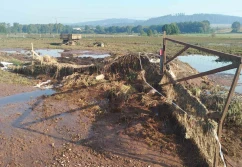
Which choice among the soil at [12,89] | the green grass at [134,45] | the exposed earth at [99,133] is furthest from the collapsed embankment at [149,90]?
the green grass at [134,45]

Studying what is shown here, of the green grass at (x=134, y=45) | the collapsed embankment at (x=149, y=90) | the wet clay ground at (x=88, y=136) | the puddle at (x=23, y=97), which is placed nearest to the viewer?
the collapsed embankment at (x=149, y=90)

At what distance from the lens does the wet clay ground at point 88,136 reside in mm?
5250

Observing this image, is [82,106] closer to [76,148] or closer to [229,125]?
[76,148]

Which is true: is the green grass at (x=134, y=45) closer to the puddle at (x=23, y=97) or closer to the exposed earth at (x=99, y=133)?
the puddle at (x=23, y=97)

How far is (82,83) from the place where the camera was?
10992mm

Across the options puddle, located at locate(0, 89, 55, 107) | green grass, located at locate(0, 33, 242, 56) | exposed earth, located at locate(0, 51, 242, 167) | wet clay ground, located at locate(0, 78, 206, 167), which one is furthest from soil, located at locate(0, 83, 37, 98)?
green grass, located at locate(0, 33, 242, 56)

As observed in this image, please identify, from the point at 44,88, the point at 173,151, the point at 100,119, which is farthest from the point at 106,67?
the point at 173,151

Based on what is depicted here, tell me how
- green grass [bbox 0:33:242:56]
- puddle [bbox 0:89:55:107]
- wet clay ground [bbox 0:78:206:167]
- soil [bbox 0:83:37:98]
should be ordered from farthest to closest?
green grass [bbox 0:33:242:56] → soil [bbox 0:83:37:98] → puddle [bbox 0:89:55:107] → wet clay ground [bbox 0:78:206:167]

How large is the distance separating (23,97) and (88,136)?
15.9 feet

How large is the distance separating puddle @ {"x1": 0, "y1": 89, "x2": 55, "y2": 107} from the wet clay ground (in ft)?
2.03

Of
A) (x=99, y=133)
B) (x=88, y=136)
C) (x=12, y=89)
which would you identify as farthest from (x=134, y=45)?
(x=88, y=136)

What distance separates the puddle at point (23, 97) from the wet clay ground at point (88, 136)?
2.03 feet

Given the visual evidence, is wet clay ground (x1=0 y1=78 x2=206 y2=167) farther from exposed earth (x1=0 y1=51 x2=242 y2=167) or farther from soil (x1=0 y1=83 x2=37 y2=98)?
soil (x1=0 y1=83 x2=37 y2=98)

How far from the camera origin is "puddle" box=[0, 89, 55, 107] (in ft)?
30.6
